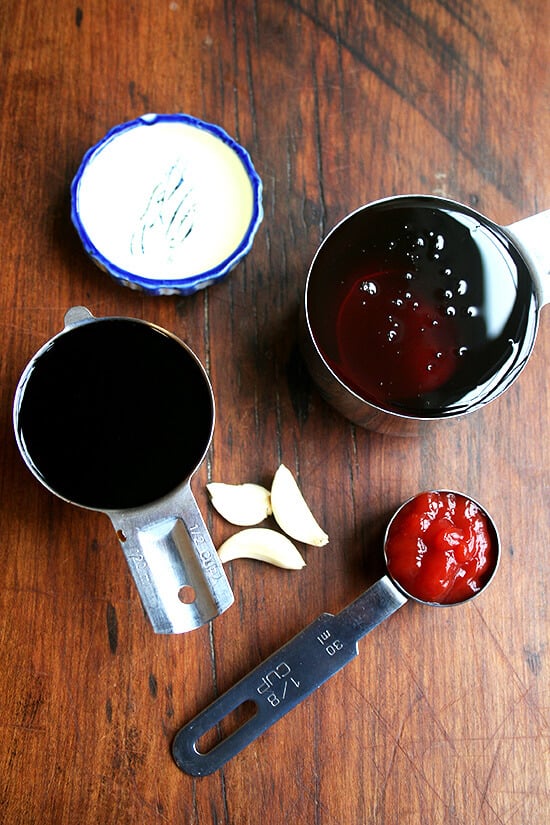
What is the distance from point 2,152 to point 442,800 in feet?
2.76

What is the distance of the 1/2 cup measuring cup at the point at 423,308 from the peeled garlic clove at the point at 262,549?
0.59 feet

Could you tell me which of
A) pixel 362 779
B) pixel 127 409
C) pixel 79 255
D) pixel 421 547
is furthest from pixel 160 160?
pixel 362 779

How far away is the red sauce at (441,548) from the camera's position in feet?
2.68

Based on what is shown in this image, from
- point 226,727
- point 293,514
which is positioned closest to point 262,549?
point 293,514

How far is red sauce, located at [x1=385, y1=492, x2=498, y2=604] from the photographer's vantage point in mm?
816

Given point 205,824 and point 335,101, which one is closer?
point 205,824

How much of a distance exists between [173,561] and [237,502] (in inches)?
4.6

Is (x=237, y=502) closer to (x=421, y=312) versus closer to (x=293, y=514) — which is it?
(x=293, y=514)

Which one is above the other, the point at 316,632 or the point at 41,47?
the point at 41,47

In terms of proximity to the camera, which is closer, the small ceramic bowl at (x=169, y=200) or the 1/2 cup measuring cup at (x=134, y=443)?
the 1/2 cup measuring cup at (x=134, y=443)

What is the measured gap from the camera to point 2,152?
0.91 metres

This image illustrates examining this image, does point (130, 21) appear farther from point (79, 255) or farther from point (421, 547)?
point (421, 547)

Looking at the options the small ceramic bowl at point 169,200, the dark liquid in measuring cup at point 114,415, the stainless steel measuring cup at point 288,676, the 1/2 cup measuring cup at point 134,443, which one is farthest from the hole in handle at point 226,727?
the small ceramic bowl at point 169,200

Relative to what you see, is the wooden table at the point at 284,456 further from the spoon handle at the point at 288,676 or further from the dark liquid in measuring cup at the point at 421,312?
the dark liquid in measuring cup at the point at 421,312
